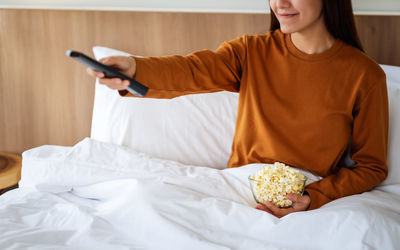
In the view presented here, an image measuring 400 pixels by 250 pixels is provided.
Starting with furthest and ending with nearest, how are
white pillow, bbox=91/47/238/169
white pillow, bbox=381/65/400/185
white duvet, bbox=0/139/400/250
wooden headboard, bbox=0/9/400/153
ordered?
wooden headboard, bbox=0/9/400/153 < white pillow, bbox=91/47/238/169 < white pillow, bbox=381/65/400/185 < white duvet, bbox=0/139/400/250

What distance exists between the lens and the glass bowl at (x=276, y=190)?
0.91 meters

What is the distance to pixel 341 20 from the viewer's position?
1143 millimetres

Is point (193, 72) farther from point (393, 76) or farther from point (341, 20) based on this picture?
point (393, 76)

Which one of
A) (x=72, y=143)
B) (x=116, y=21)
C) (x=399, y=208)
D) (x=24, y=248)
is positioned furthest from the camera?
(x=72, y=143)

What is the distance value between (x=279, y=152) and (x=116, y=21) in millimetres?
1002

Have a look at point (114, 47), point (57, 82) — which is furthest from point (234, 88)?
point (57, 82)

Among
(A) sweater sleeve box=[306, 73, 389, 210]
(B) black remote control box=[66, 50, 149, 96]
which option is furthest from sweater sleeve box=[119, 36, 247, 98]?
(A) sweater sleeve box=[306, 73, 389, 210]

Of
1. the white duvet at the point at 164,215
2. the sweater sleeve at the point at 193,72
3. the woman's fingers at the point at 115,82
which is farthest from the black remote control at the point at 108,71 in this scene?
the white duvet at the point at 164,215

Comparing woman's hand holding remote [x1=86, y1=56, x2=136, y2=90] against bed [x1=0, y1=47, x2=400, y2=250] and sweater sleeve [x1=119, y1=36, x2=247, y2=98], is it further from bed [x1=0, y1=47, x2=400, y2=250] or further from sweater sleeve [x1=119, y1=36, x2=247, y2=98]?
bed [x1=0, y1=47, x2=400, y2=250]

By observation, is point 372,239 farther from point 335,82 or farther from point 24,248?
point 24,248

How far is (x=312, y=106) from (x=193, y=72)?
0.40 metres

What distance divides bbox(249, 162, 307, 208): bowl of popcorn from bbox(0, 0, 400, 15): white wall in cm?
101

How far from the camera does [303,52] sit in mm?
1172

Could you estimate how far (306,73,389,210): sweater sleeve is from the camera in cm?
111
